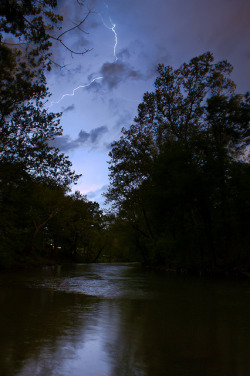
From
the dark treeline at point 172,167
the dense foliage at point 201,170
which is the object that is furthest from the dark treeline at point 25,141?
the dense foliage at point 201,170

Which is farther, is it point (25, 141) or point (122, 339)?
point (25, 141)

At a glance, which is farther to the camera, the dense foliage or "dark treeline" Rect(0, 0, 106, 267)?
the dense foliage

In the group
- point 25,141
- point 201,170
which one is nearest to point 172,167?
point 201,170

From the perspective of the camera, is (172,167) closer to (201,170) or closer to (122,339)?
(201,170)

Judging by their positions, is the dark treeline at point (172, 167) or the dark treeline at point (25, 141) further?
the dark treeline at point (172, 167)

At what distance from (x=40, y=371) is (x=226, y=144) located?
27051mm

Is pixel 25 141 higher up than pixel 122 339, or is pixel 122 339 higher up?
pixel 25 141

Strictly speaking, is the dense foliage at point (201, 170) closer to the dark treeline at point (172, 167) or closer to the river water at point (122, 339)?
the dark treeline at point (172, 167)

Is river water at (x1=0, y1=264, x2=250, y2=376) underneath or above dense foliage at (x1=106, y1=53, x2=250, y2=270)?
underneath

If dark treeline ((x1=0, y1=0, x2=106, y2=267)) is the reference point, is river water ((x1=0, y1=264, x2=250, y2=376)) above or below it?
below

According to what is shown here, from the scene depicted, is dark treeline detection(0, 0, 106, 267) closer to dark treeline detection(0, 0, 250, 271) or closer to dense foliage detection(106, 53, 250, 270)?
dark treeline detection(0, 0, 250, 271)

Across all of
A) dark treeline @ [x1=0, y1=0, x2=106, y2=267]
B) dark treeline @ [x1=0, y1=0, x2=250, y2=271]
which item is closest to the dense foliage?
dark treeline @ [x1=0, y1=0, x2=250, y2=271]

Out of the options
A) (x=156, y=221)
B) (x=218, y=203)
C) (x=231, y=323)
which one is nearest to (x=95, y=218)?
(x=156, y=221)

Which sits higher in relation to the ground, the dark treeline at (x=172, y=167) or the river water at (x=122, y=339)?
the dark treeline at (x=172, y=167)
